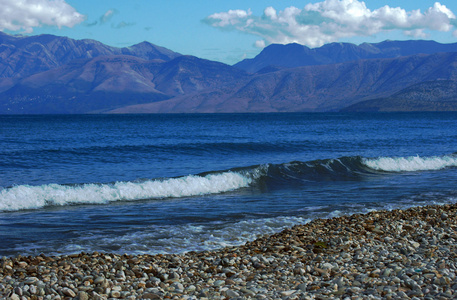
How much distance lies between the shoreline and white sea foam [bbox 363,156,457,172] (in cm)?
1808

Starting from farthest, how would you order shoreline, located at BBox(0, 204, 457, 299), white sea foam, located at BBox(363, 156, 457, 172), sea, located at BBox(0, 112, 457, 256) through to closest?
white sea foam, located at BBox(363, 156, 457, 172), sea, located at BBox(0, 112, 457, 256), shoreline, located at BBox(0, 204, 457, 299)

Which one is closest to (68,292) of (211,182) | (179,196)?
(179,196)

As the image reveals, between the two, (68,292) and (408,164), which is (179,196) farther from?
(408,164)

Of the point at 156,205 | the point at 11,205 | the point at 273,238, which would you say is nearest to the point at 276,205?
the point at 156,205

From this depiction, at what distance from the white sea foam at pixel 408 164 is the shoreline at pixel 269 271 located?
18.1 metres

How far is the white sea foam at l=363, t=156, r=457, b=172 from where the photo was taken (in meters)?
28.7

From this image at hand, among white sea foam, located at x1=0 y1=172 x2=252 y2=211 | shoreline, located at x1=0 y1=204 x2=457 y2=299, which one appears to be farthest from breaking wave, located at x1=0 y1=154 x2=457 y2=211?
shoreline, located at x1=0 y1=204 x2=457 y2=299

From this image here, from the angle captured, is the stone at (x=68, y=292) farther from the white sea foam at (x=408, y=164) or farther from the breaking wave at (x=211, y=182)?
the white sea foam at (x=408, y=164)

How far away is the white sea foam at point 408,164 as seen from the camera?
28719 mm

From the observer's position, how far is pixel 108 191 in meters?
18.4

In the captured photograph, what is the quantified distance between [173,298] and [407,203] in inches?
465

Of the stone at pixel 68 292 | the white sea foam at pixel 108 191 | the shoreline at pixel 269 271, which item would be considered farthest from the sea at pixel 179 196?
the stone at pixel 68 292

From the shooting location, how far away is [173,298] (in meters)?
7.11

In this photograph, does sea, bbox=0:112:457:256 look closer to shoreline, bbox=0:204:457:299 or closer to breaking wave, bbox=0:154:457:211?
breaking wave, bbox=0:154:457:211
